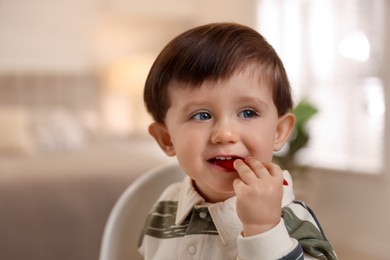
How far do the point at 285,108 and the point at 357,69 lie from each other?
251 cm

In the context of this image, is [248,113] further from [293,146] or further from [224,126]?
[293,146]

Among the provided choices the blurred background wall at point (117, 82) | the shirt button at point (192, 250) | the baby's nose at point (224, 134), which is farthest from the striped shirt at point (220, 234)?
the blurred background wall at point (117, 82)

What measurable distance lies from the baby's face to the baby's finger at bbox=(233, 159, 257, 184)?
0.03 meters

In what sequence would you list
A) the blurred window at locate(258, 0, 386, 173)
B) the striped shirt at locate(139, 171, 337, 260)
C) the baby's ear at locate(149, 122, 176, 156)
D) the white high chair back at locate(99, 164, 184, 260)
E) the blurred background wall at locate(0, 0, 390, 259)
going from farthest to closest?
the blurred background wall at locate(0, 0, 390, 259)
the blurred window at locate(258, 0, 386, 173)
the white high chair back at locate(99, 164, 184, 260)
the baby's ear at locate(149, 122, 176, 156)
the striped shirt at locate(139, 171, 337, 260)

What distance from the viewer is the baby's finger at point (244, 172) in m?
0.66

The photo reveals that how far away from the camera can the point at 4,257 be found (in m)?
1.96

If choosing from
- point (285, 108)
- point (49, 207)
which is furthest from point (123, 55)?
point (285, 108)

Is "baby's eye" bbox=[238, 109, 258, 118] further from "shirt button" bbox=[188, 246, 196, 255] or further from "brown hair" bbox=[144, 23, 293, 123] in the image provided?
"shirt button" bbox=[188, 246, 196, 255]

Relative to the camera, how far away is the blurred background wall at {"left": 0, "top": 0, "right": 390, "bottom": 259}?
3.12 metres

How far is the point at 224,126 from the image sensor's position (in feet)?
2.32

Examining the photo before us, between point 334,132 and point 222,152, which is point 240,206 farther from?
point 334,132

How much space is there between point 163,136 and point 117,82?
358cm

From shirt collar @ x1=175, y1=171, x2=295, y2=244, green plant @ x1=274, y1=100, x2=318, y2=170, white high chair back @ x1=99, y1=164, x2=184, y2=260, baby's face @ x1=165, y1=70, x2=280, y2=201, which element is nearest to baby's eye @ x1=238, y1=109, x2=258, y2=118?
baby's face @ x1=165, y1=70, x2=280, y2=201

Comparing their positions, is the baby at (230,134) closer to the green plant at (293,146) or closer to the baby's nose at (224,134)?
the baby's nose at (224,134)
